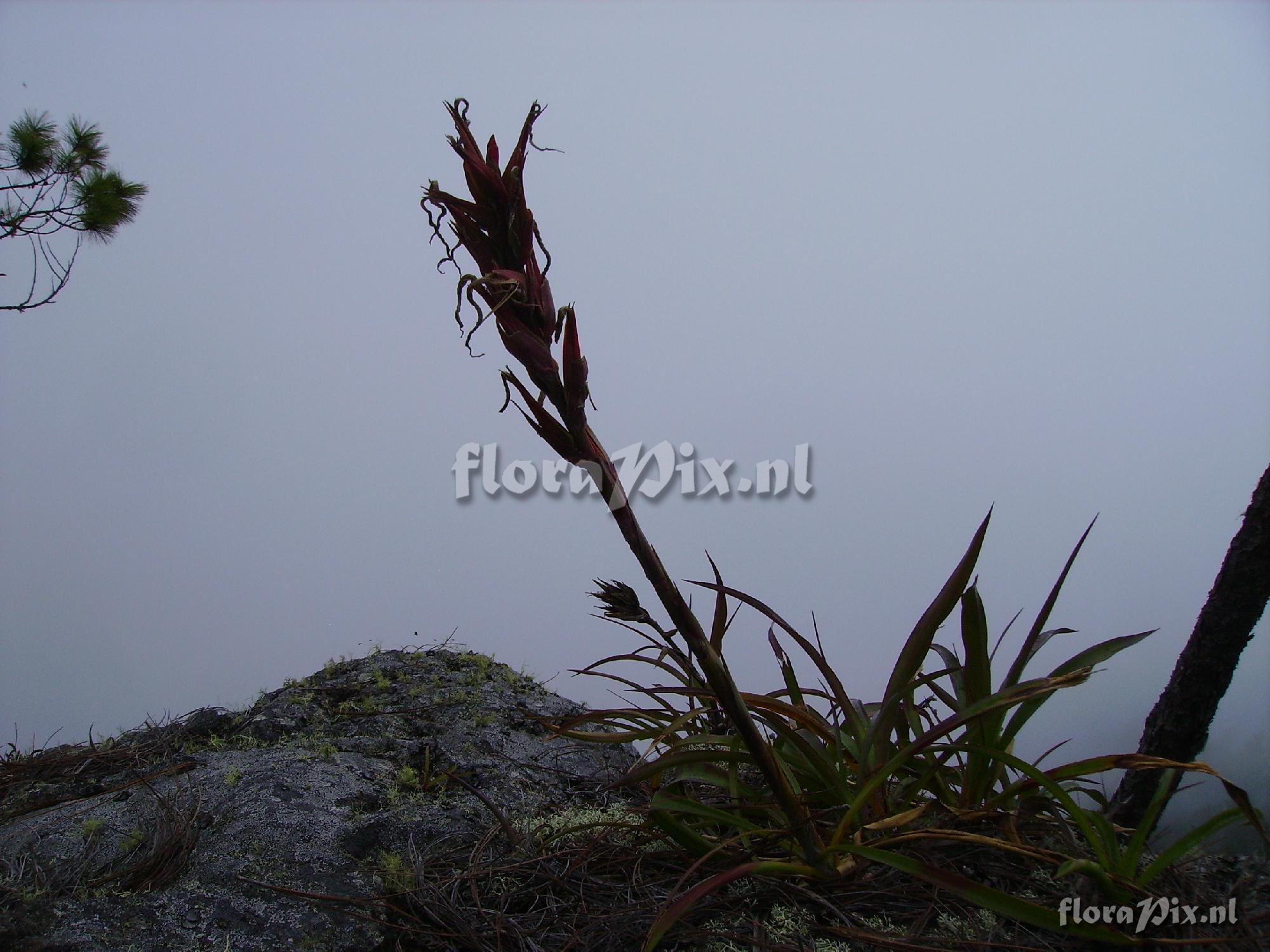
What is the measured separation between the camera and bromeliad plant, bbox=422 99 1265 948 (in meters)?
0.91

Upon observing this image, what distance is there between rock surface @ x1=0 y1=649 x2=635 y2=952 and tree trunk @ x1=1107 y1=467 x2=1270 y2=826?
119 centimetres

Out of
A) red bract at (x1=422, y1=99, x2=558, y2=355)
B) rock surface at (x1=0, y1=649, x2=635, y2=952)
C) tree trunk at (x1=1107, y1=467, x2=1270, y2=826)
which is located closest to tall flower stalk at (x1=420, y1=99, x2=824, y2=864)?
red bract at (x1=422, y1=99, x2=558, y2=355)

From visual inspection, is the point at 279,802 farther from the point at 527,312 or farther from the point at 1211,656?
the point at 1211,656

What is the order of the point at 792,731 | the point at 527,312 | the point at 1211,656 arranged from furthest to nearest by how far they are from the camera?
the point at 1211,656, the point at 792,731, the point at 527,312

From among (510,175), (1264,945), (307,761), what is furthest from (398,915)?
(1264,945)

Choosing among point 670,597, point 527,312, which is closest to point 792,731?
→ point 670,597

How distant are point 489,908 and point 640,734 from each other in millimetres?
437

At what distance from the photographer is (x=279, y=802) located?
1.47m

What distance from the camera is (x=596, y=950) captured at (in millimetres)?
1193

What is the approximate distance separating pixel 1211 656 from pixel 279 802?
77.3 inches

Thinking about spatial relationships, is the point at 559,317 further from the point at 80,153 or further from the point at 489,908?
the point at 80,153

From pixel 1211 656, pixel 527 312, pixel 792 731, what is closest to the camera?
pixel 527 312

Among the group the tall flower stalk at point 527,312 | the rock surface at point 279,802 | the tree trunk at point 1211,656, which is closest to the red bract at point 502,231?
the tall flower stalk at point 527,312

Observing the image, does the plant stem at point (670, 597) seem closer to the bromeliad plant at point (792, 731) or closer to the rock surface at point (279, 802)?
the bromeliad plant at point (792, 731)
